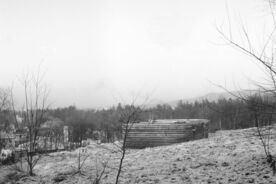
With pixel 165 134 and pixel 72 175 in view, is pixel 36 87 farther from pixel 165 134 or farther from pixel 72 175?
pixel 165 134

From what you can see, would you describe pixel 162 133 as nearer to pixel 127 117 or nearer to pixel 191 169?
pixel 191 169

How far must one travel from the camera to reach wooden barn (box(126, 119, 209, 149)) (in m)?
17.0

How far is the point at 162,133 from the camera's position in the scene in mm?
17250

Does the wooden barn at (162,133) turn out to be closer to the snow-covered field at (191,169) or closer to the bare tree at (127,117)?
the snow-covered field at (191,169)

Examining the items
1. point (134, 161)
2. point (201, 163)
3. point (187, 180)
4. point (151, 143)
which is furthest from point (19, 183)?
point (151, 143)

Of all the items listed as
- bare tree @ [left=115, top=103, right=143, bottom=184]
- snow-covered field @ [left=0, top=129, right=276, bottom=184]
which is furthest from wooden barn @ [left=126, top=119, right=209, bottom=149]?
bare tree @ [left=115, top=103, right=143, bottom=184]

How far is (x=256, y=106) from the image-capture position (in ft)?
13.1

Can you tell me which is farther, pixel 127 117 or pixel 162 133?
pixel 162 133

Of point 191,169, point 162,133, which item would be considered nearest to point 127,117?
point 191,169

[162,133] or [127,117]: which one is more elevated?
[127,117]

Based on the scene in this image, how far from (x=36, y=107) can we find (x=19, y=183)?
2.77 metres

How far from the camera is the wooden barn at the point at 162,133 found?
17.0 meters

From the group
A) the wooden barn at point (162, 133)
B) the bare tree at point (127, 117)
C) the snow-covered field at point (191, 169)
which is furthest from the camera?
the wooden barn at point (162, 133)

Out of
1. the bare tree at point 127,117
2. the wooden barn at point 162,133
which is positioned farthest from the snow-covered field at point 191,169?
the wooden barn at point 162,133
